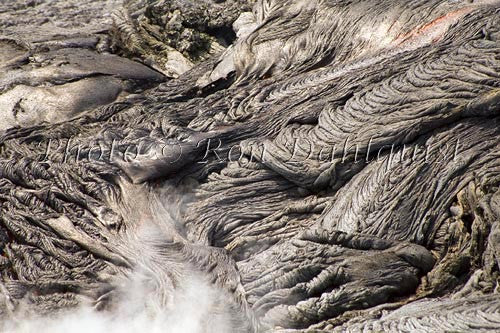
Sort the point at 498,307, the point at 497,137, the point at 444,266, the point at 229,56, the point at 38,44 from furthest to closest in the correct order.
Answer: the point at 38,44
the point at 229,56
the point at 497,137
the point at 444,266
the point at 498,307

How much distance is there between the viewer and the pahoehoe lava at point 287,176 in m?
5.64

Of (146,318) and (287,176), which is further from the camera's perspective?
(287,176)

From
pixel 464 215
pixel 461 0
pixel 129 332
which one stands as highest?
pixel 461 0

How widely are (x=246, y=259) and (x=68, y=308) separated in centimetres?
150

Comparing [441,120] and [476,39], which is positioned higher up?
[476,39]

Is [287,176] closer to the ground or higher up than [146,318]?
higher up

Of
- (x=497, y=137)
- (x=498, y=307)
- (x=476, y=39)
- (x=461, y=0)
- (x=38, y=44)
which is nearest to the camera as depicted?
(x=498, y=307)

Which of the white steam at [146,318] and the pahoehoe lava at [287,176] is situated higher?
the pahoehoe lava at [287,176]

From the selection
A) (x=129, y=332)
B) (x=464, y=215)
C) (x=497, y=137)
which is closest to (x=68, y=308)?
(x=129, y=332)

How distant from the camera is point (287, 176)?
6.42 meters

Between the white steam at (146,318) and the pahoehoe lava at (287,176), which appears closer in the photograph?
the pahoehoe lava at (287,176)

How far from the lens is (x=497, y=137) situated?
5953mm

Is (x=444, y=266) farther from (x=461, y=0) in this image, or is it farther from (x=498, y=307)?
(x=461, y=0)

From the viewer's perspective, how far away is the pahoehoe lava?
5641 mm
